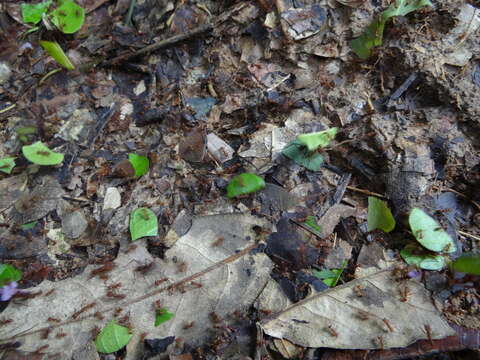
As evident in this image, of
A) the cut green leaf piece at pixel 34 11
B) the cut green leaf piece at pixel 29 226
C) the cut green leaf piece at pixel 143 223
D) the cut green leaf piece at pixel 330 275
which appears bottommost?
the cut green leaf piece at pixel 330 275

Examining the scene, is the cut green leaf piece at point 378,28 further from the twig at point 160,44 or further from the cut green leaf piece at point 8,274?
the cut green leaf piece at point 8,274

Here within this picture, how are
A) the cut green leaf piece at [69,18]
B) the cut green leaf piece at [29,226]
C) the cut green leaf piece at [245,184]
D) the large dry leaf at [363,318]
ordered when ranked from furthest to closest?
the cut green leaf piece at [69,18] < the cut green leaf piece at [29,226] < the cut green leaf piece at [245,184] < the large dry leaf at [363,318]

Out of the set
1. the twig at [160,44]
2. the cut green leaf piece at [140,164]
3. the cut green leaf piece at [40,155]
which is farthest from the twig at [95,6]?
the cut green leaf piece at [140,164]

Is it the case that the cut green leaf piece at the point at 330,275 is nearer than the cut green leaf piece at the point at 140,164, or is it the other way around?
the cut green leaf piece at the point at 330,275

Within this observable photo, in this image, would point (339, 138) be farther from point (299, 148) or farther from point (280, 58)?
point (280, 58)

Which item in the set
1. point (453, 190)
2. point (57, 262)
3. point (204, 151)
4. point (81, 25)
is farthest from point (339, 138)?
point (81, 25)

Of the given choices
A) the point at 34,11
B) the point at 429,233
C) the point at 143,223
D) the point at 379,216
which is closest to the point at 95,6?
the point at 34,11

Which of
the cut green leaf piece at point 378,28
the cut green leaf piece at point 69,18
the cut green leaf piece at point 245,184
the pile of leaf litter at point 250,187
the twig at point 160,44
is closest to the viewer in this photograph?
the pile of leaf litter at point 250,187
